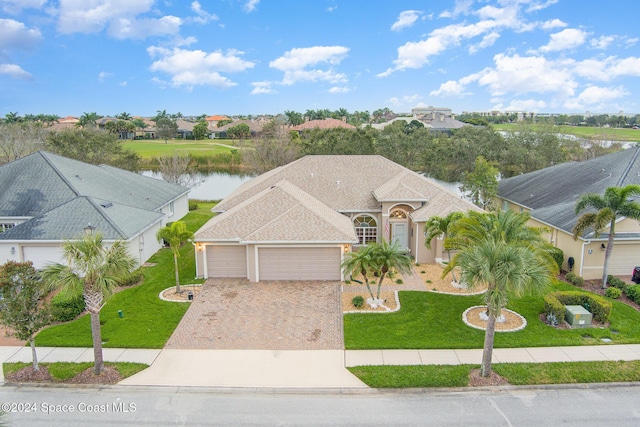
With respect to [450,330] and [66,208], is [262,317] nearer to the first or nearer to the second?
[450,330]

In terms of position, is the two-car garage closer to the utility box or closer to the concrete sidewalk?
the concrete sidewalk

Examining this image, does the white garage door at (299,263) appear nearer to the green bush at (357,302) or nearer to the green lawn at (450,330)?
the green bush at (357,302)

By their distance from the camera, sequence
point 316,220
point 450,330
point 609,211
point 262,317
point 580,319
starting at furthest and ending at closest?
point 316,220 < point 609,211 < point 262,317 < point 580,319 < point 450,330

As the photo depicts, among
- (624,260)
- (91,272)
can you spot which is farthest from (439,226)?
(91,272)

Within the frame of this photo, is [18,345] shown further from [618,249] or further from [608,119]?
[608,119]

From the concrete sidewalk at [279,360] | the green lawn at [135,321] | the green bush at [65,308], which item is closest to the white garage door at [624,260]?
the concrete sidewalk at [279,360]

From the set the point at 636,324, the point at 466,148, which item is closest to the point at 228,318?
the point at 636,324
